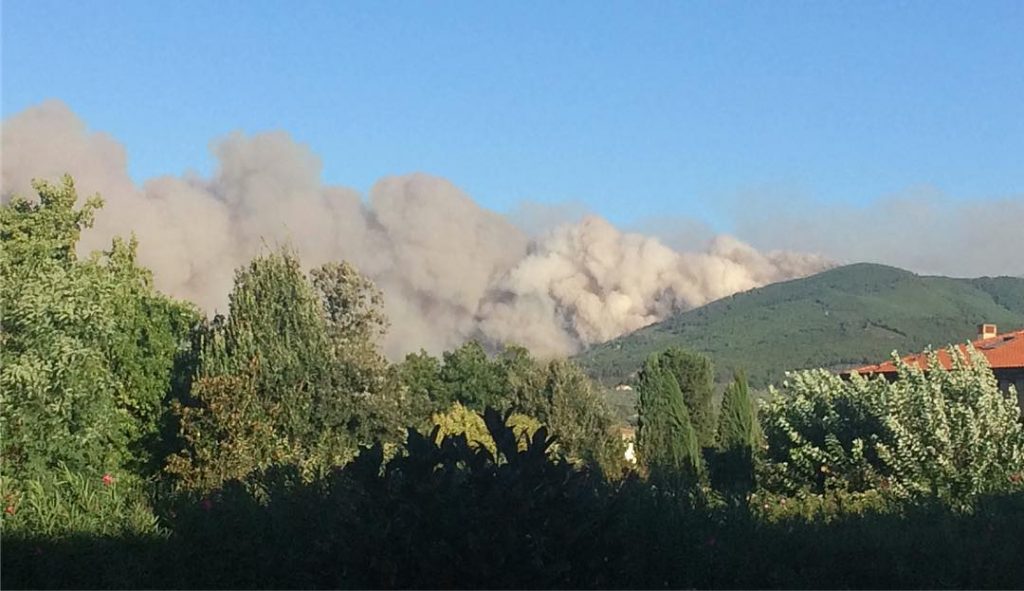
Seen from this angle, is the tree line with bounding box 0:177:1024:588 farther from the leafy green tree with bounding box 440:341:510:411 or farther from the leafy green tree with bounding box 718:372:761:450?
the leafy green tree with bounding box 440:341:510:411

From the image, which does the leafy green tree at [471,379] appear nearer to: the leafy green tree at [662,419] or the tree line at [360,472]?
the leafy green tree at [662,419]

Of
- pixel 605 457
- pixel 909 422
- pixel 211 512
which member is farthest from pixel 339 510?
pixel 605 457

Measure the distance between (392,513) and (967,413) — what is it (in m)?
15.1

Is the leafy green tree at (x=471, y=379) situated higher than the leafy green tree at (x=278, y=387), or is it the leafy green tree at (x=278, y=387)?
the leafy green tree at (x=471, y=379)

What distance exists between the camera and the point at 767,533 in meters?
7.91

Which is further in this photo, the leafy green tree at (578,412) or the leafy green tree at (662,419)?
the leafy green tree at (578,412)

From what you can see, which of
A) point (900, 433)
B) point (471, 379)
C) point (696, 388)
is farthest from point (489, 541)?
point (471, 379)

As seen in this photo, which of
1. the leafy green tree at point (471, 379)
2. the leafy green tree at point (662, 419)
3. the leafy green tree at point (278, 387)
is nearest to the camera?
the leafy green tree at point (278, 387)

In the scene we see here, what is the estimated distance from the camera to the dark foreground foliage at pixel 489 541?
6.22m

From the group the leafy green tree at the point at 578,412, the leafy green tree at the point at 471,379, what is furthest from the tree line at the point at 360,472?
the leafy green tree at the point at 471,379

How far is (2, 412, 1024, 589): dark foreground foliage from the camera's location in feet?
20.4

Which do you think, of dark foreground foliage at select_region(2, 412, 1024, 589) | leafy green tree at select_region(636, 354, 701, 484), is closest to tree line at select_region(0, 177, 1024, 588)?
dark foreground foliage at select_region(2, 412, 1024, 589)

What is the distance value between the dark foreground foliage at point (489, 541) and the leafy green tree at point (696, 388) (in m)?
44.2

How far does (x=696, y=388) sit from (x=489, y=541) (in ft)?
159
